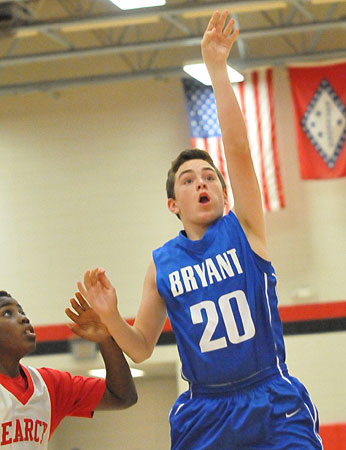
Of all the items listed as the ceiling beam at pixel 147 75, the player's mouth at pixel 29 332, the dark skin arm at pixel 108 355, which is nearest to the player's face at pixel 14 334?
the player's mouth at pixel 29 332

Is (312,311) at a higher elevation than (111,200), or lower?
lower

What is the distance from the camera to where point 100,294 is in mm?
3391

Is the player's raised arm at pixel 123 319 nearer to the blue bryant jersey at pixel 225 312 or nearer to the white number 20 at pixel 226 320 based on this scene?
the blue bryant jersey at pixel 225 312

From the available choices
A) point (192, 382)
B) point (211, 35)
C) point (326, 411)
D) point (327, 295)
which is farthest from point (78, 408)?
point (327, 295)

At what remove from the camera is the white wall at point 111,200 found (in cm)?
1346

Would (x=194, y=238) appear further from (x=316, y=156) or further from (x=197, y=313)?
(x=316, y=156)

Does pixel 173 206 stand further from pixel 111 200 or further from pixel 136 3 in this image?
pixel 111 200

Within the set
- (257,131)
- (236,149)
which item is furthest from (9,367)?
(257,131)

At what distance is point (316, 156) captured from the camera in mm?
13164

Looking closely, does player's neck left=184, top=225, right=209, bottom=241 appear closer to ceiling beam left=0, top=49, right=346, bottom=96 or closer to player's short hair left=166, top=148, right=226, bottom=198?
player's short hair left=166, top=148, right=226, bottom=198

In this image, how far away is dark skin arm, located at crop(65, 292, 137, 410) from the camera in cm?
372

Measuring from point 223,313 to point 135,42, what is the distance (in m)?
10.7

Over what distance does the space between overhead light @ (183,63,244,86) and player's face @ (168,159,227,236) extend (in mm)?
8554

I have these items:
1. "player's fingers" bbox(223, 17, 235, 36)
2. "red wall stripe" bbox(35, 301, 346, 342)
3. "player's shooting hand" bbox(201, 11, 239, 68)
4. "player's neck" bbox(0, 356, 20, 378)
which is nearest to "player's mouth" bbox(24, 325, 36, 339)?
"player's neck" bbox(0, 356, 20, 378)
